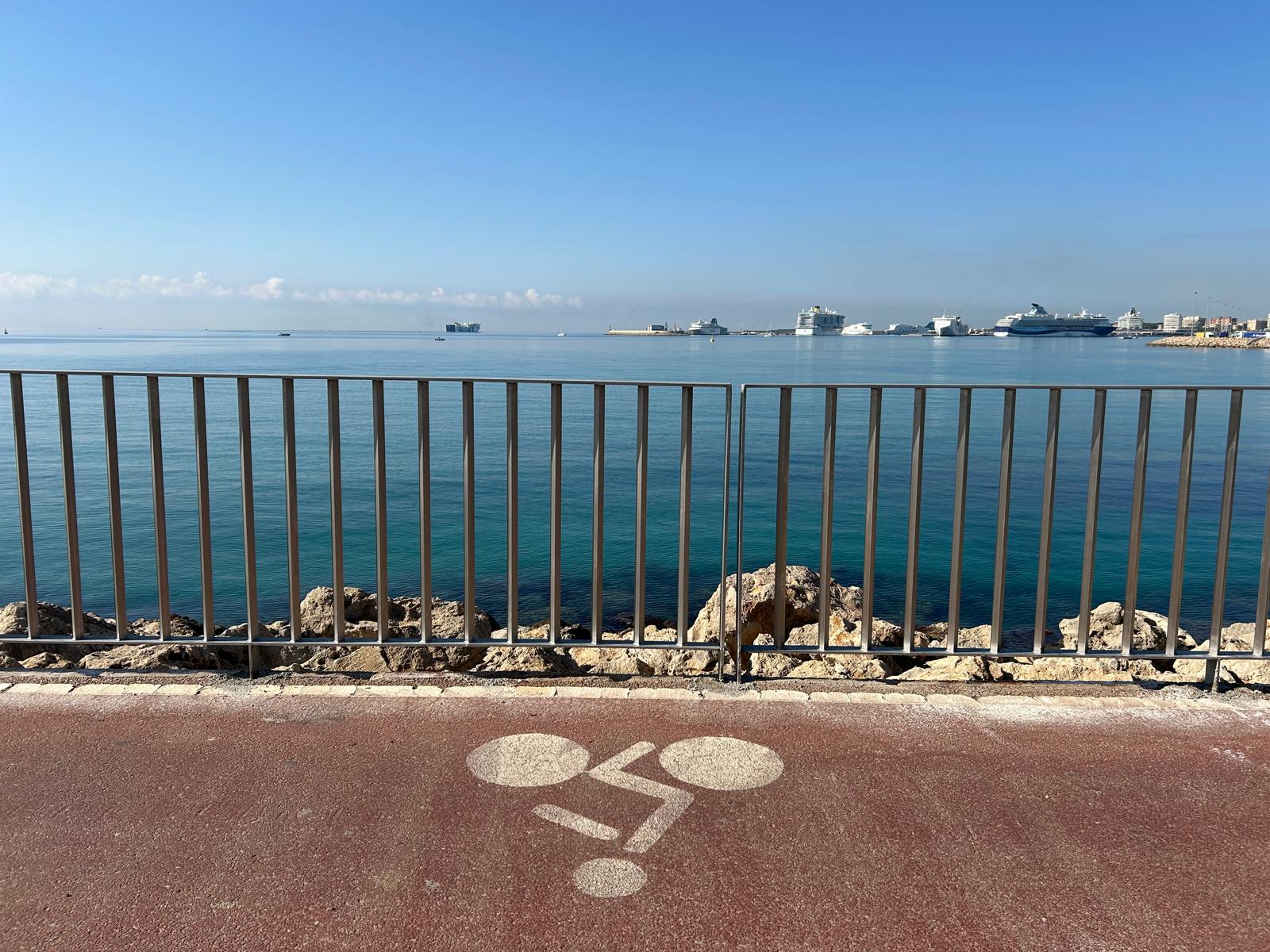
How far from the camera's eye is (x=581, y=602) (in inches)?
498

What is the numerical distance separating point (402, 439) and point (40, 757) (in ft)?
72.4

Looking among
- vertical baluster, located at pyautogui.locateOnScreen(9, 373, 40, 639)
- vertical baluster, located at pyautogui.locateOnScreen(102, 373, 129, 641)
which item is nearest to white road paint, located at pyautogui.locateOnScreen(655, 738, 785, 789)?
vertical baluster, located at pyautogui.locateOnScreen(102, 373, 129, 641)

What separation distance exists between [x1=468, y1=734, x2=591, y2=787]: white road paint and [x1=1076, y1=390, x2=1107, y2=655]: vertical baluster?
89.1 inches

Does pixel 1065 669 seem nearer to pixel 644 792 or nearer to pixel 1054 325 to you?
pixel 644 792

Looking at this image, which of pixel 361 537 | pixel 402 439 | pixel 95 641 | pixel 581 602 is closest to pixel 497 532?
pixel 361 537

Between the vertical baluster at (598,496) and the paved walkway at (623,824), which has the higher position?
the vertical baluster at (598,496)

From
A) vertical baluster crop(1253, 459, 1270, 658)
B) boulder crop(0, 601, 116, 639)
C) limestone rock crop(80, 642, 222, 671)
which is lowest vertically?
boulder crop(0, 601, 116, 639)

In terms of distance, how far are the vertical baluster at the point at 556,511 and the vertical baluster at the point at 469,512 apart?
1.15 ft

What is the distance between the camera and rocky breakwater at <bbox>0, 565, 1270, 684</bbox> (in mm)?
5328

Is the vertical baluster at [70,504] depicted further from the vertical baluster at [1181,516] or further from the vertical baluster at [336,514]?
the vertical baluster at [1181,516]

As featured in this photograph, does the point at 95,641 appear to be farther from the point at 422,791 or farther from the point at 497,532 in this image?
the point at 497,532

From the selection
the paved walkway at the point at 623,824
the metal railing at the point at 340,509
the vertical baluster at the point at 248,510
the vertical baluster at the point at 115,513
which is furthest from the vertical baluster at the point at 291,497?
the vertical baluster at the point at 115,513

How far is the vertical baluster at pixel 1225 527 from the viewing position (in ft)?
13.3

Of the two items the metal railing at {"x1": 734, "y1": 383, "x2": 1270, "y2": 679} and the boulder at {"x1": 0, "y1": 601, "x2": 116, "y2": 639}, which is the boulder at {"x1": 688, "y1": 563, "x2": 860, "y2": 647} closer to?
the metal railing at {"x1": 734, "y1": 383, "x2": 1270, "y2": 679}
